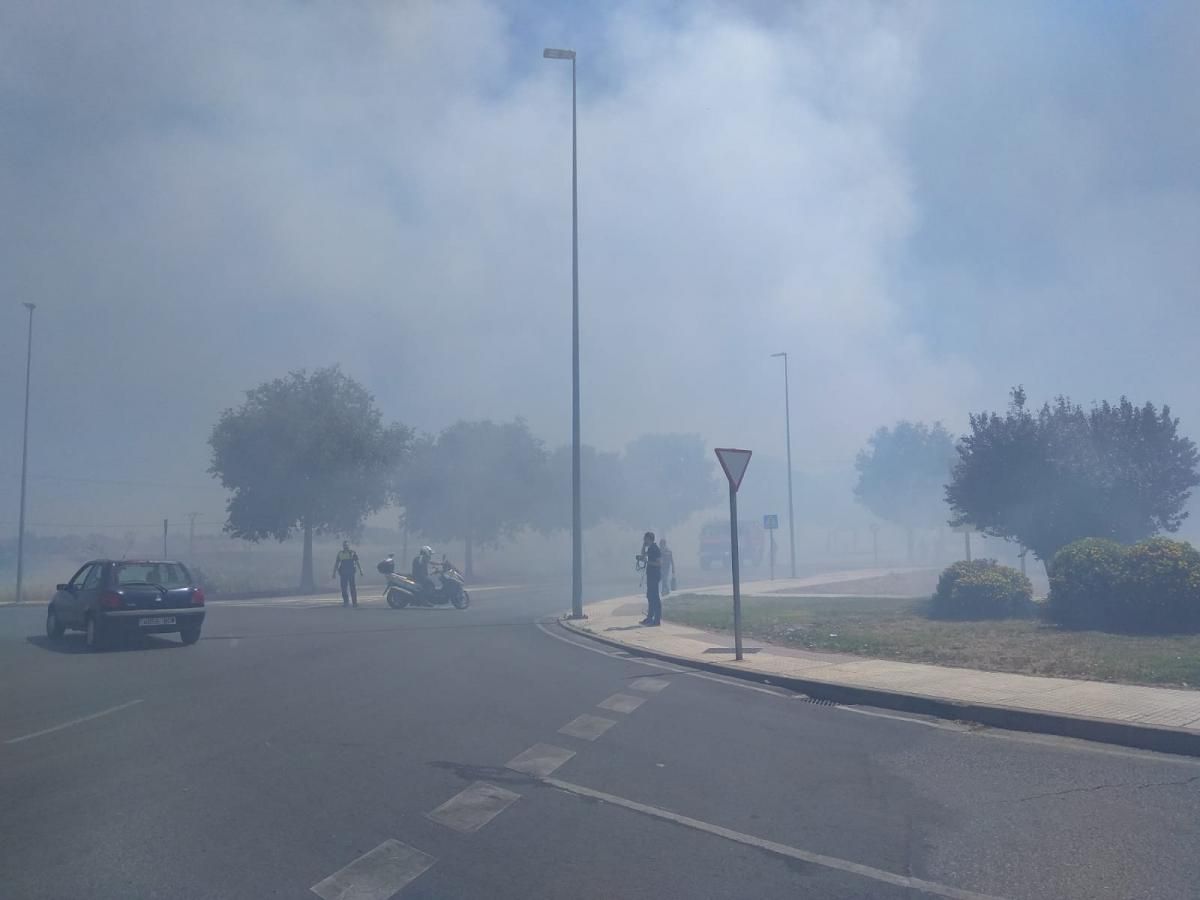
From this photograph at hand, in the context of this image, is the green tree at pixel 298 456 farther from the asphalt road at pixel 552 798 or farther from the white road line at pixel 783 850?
the white road line at pixel 783 850

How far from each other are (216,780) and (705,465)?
246 feet

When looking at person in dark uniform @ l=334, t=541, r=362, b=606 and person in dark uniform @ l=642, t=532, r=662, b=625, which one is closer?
person in dark uniform @ l=642, t=532, r=662, b=625

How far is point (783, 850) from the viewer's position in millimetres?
5836

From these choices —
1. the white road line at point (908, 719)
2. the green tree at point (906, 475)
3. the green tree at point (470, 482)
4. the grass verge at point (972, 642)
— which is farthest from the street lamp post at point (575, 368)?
the green tree at point (906, 475)

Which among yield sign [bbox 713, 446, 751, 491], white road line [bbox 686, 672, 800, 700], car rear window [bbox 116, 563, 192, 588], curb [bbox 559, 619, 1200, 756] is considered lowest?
white road line [bbox 686, 672, 800, 700]

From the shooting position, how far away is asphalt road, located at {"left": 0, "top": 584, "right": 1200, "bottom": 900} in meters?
5.34

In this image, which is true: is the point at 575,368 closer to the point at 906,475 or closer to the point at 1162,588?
the point at 1162,588

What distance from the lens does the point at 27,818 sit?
21.0 feet

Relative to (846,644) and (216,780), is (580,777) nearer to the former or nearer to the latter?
(216,780)

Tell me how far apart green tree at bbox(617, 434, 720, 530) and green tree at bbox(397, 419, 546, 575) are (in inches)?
903

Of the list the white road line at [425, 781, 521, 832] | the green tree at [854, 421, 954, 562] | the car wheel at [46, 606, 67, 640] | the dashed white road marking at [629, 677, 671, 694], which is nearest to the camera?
the white road line at [425, 781, 521, 832]

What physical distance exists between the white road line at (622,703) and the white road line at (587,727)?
0.51 metres

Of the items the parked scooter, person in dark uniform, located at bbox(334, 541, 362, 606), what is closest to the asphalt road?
the parked scooter

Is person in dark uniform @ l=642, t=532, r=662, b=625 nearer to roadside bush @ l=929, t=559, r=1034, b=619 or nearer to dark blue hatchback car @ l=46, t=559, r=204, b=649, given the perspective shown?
roadside bush @ l=929, t=559, r=1034, b=619
